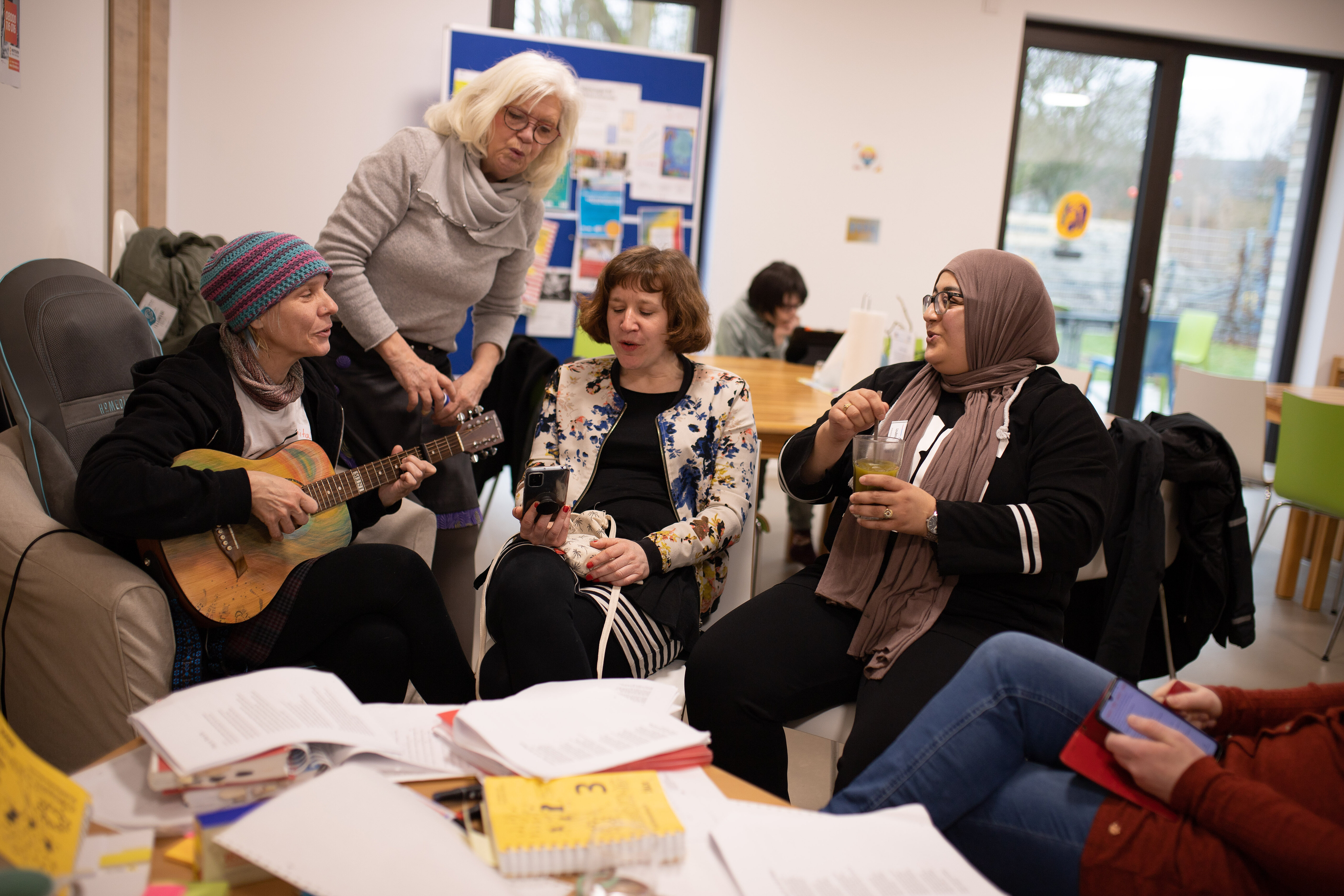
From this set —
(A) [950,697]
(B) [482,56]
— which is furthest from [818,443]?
(B) [482,56]

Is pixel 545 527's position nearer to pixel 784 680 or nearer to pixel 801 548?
pixel 784 680

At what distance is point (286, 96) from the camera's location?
462 centimetres

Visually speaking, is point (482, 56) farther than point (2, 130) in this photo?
Yes

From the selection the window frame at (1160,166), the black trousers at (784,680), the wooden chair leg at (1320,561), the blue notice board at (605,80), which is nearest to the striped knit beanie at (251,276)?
the black trousers at (784,680)

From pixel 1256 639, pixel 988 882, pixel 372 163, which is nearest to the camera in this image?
pixel 988 882

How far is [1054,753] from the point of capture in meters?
1.30

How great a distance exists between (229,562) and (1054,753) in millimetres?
1380

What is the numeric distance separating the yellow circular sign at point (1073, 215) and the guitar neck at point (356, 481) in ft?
17.1

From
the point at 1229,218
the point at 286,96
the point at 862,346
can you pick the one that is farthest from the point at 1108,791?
the point at 1229,218

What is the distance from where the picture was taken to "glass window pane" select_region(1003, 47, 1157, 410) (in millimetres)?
5766

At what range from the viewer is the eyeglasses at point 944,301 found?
172 centimetres

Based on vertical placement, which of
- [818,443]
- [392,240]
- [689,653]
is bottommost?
[689,653]

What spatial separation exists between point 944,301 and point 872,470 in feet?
1.30

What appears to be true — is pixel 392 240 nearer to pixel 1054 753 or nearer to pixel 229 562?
pixel 229 562
